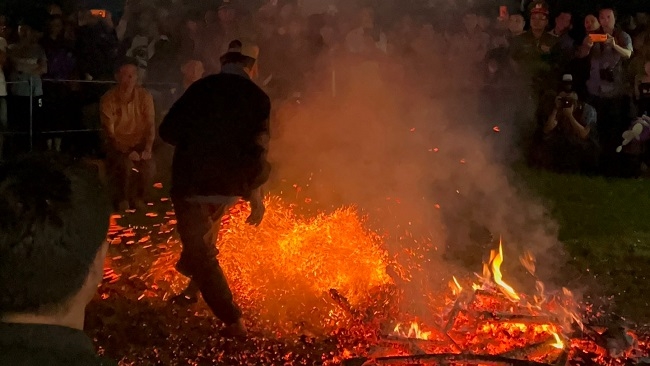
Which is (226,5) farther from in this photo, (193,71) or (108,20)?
(193,71)

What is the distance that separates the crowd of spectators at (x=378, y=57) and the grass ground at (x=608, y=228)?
2.61ft

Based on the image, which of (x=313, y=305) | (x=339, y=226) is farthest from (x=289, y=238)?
(x=313, y=305)

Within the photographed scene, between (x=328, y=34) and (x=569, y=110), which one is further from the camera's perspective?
(x=569, y=110)

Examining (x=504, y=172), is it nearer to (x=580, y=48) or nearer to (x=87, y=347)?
(x=580, y=48)

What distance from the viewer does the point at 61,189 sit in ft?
6.01

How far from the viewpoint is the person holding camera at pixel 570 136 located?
10.5m

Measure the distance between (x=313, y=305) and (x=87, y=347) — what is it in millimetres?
3915

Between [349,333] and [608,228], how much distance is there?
426 cm

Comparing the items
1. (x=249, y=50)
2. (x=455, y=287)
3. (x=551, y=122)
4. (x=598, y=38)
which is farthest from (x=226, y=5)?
(x=455, y=287)

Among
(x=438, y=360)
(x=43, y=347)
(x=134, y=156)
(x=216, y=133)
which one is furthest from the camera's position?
(x=134, y=156)

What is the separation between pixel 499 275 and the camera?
5.57 meters

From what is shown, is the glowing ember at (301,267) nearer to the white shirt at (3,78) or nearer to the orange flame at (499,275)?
the orange flame at (499,275)

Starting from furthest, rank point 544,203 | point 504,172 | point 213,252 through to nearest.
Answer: point 504,172, point 544,203, point 213,252

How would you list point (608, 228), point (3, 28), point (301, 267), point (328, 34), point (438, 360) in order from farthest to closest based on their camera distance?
point (3, 28) → point (328, 34) → point (608, 228) → point (301, 267) → point (438, 360)
